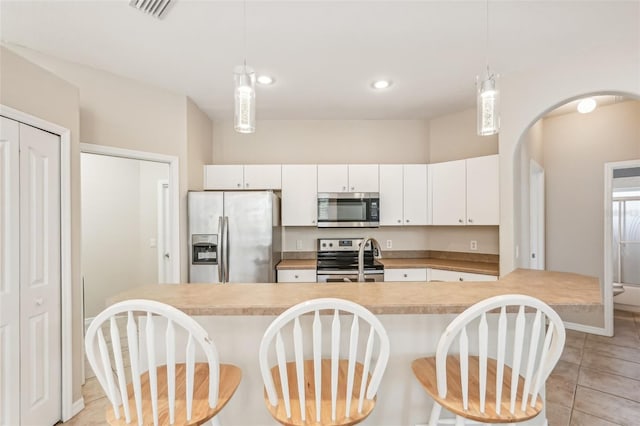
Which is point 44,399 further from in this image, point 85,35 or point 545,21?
point 545,21

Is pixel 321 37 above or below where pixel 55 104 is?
above

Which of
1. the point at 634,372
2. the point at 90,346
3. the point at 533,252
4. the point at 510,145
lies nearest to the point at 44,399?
the point at 90,346

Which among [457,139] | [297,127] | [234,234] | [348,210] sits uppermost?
[297,127]

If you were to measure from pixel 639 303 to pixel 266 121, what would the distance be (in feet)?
19.6

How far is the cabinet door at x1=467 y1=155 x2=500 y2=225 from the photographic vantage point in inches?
123

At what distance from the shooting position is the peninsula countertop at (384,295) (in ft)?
4.22

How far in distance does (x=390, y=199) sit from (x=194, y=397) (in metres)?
2.99

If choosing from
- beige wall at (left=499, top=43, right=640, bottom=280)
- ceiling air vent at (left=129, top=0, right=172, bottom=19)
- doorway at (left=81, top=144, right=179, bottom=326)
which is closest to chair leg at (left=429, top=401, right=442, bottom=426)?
beige wall at (left=499, top=43, right=640, bottom=280)

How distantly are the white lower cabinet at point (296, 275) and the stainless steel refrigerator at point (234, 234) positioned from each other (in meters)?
0.20

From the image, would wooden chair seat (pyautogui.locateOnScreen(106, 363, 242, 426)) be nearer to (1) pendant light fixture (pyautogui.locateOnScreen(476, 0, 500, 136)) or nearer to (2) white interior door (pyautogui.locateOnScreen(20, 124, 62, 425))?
(2) white interior door (pyautogui.locateOnScreen(20, 124, 62, 425))

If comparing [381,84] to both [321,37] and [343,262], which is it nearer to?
[321,37]

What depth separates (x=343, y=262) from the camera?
375cm

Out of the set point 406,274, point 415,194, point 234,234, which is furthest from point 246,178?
point 406,274

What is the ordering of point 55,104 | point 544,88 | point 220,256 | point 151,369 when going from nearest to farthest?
point 151,369 → point 55,104 → point 544,88 → point 220,256
